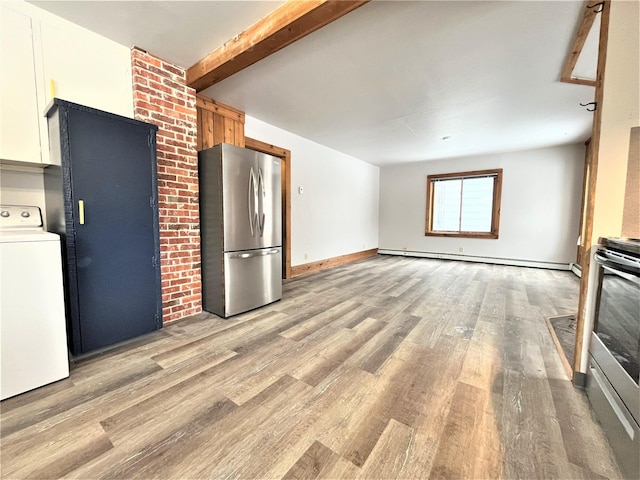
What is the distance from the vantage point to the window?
5.92 m

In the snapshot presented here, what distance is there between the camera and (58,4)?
1853mm

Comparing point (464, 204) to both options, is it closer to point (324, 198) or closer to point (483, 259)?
point (483, 259)

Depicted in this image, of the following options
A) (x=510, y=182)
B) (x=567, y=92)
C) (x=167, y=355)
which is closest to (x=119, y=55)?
(x=167, y=355)

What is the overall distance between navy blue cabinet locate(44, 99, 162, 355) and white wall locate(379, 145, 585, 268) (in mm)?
6094

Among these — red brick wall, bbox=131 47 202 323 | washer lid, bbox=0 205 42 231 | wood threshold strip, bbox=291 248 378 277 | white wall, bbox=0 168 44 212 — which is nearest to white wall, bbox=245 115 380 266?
wood threshold strip, bbox=291 248 378 277

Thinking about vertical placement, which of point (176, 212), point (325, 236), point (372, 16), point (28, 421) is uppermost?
point (372, 16)

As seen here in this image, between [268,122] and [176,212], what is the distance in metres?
2.15

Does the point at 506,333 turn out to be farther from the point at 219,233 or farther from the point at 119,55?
the point at 119,55

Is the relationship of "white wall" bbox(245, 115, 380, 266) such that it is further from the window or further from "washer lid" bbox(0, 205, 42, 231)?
"washer lid" bbox(0, 205, 42, 231)

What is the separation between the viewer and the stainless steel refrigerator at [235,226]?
2.61 meters

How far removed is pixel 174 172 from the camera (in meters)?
2.57

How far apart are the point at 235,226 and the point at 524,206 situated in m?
6.05

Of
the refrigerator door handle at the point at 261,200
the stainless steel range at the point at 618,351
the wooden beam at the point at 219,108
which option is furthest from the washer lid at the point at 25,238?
the stainless steel range at the point at 618,351

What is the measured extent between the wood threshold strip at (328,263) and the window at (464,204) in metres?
1.71
